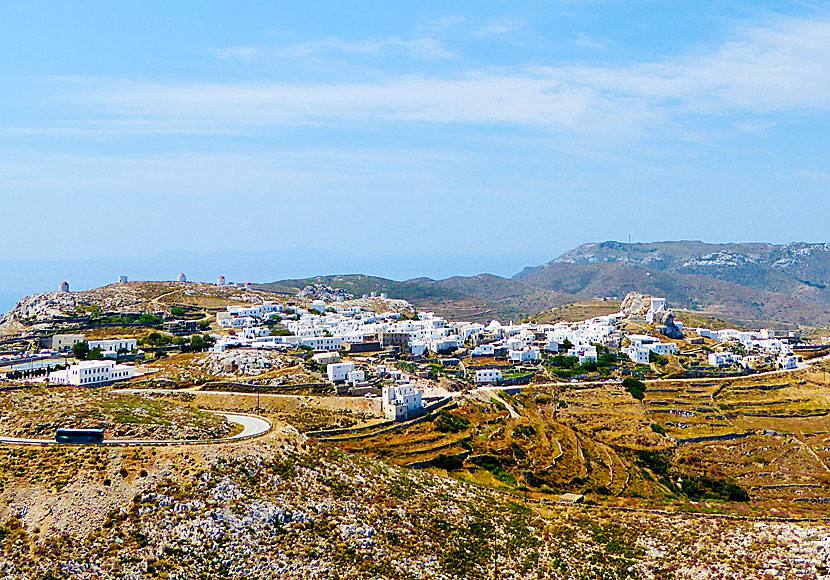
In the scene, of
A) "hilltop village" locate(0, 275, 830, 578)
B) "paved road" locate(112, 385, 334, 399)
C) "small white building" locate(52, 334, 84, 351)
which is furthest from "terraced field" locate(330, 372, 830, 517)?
"small white building" locate(52, 334, 84, 351)

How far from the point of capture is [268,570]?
2625 cm

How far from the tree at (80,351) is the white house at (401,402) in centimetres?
3288

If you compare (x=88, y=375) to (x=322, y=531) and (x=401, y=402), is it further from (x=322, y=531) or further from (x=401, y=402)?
(x=322, y=531)

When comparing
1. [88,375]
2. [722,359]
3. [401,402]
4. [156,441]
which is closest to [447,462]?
[401,402]

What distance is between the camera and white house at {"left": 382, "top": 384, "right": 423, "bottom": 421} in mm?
49938

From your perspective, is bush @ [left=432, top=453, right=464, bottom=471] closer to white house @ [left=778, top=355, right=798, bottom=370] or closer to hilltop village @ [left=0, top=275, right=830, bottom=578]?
hilltop village @ [left=0, top=275, right=830, bottom=578]

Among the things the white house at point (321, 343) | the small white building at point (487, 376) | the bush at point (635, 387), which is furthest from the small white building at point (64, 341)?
the bush at point (635, 387)

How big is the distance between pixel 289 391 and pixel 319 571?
29.3 m

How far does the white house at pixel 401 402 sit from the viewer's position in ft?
164

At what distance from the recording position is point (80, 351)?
6925cm

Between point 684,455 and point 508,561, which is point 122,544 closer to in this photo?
point 508,561

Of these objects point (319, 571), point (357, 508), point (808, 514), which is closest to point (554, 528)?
point (357, 508)

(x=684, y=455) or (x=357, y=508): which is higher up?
(x=357, y=508)

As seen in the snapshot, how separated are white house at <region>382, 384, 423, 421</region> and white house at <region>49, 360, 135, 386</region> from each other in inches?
848
